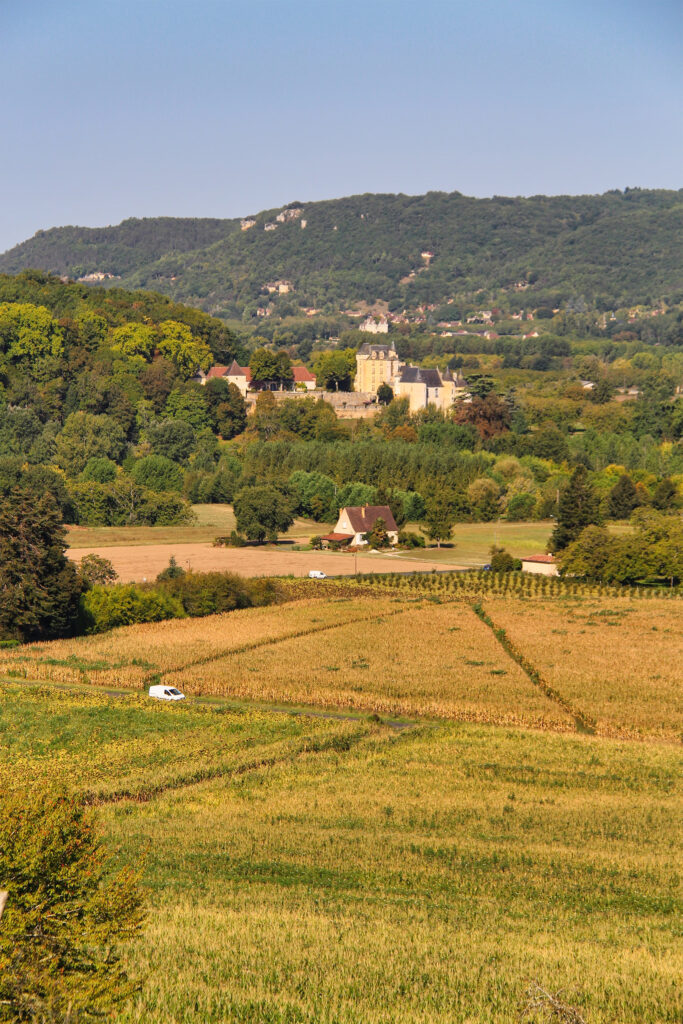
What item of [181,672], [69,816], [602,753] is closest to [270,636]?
[181,672]

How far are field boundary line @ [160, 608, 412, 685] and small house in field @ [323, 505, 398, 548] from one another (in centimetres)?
3447

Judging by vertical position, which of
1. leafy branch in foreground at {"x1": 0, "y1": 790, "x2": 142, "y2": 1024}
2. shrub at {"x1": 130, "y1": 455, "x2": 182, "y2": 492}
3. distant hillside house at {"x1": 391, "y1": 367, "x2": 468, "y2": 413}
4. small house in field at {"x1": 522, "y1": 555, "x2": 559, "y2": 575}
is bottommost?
small house in field at {"x1": 522, "y1": 555, "x2": 559, "y2": 575}

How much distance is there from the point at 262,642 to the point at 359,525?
1845 inches

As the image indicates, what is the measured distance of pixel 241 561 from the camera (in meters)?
95.8

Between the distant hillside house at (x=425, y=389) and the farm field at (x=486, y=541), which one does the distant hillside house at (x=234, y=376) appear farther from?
the farm field at (x=486, y=541)

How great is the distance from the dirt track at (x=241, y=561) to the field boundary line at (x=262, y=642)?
19.0 meters

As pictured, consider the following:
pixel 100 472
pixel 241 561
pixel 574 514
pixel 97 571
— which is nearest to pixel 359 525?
pixel 241 561

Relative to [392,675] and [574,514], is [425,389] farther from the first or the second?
[392,675]

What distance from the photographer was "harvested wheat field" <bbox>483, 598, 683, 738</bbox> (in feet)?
156

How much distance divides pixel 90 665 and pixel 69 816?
128 ft

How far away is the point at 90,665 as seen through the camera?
5612 centimetres

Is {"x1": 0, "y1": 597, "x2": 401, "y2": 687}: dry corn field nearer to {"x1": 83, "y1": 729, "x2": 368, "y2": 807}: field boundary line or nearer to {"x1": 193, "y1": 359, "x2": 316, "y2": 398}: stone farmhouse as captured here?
{"x1": 83, "y1": 729, "x2": 368, "y2": 807}: field boundary line

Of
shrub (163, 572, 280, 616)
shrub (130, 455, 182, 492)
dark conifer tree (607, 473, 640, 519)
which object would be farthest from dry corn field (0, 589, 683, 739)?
shrub (130, 455, 182, 492)

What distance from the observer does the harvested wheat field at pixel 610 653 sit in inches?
1869
